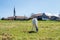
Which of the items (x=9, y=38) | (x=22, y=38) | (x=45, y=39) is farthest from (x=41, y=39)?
(x=9, y=38)

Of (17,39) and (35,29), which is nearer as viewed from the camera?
(17,39)

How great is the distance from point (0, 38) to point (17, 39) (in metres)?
1.30

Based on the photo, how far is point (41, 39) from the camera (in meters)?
14.4

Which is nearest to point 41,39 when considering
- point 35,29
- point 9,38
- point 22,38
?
point 22,38

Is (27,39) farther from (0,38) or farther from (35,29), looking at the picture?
(35,29)

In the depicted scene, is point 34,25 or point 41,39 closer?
point 41,39

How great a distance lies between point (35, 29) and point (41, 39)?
5.51 m

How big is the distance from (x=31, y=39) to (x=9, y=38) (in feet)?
5.53

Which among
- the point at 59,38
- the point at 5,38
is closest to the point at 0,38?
the point at 5,38

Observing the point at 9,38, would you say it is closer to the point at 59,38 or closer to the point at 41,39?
the point at 41,39

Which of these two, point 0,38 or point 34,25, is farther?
point 34,25

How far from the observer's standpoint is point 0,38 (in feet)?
47.0

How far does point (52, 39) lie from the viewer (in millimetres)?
14656

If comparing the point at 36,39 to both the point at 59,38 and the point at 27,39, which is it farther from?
the point at 59,38
